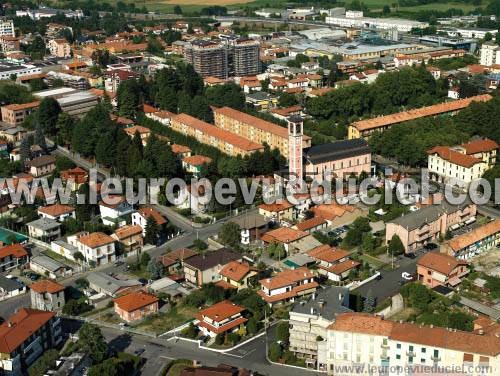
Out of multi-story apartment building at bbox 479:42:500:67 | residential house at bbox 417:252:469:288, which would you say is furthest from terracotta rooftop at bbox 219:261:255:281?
multi-story apartment building at bbox 479:42:500:67

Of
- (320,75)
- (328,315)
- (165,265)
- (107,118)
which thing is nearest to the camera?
(328,315)

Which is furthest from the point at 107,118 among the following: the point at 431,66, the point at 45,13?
the point at 45,13

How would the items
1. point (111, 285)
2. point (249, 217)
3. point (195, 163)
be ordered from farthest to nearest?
1. point (195, 163)
2. point (249, 217)
3. point (111, 285)

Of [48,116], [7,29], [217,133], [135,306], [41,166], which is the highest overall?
[7,29]

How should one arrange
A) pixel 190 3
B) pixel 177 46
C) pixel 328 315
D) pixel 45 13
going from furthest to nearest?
pixel 190 3, pixel 45 13, pixel 177 46, pixel 328 315

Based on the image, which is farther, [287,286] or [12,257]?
[12,257]

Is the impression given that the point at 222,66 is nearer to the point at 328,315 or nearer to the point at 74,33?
the point at 74,33

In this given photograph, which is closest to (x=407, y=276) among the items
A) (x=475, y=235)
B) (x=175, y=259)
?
(x=475, y=235)

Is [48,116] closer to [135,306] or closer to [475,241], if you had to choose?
[135,306]
